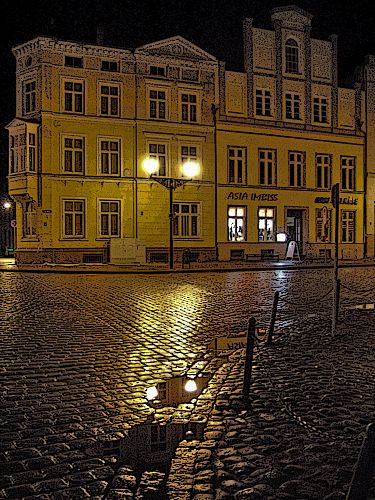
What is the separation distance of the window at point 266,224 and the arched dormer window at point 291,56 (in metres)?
10.2

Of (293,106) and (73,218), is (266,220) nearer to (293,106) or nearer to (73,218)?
(293,106)

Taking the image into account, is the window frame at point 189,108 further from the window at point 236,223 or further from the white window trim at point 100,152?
the window at point 236,223

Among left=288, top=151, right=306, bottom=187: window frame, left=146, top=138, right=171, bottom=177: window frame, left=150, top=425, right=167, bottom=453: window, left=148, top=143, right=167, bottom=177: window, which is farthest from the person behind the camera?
left=288, top=151, right=306, bottom=187: window frame

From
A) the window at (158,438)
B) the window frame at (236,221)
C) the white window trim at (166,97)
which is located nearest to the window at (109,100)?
the white window trim at (166,97)

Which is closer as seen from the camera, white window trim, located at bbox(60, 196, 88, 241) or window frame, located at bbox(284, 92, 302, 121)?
white window trim, located at bbox(60, 196, 88, 241)

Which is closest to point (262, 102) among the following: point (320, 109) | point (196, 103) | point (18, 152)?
point (320, 109)

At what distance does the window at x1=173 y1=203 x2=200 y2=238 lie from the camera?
38.1 m

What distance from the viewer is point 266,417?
17.9ft

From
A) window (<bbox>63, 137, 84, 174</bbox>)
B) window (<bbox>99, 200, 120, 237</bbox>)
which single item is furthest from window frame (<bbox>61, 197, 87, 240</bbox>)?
window (<bbox>63, 137, 84, 174</bbox>)

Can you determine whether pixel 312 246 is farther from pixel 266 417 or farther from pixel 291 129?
pixel 266 417

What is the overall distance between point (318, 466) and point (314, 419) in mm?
1134

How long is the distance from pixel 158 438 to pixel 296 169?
3862cm

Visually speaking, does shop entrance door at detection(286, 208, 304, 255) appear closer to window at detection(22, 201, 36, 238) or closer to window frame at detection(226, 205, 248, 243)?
window frame at detection(226, 205, 248, 243)

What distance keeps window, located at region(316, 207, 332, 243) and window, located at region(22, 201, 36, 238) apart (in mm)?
20072
